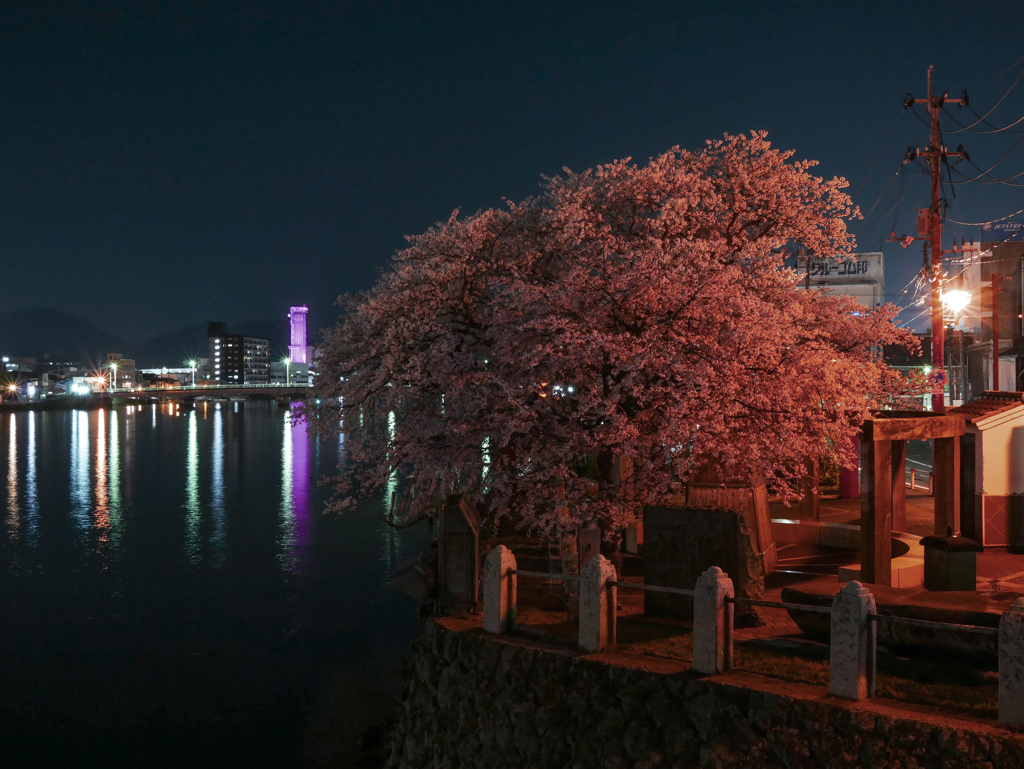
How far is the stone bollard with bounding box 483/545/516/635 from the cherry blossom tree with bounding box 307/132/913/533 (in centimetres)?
272

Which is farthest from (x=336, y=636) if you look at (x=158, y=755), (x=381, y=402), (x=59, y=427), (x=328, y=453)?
(x=59, y=427)

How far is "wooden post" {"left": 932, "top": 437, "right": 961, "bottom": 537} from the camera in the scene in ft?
47.2

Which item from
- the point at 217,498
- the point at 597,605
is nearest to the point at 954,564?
the point at 597,605

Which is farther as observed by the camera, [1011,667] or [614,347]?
[614,347]

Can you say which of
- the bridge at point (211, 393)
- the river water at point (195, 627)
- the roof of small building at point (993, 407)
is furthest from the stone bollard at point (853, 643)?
the bridge at point (211, 393)

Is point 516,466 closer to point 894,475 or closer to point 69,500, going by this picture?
point 894,475

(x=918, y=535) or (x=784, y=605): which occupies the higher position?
(x=784, y=605)

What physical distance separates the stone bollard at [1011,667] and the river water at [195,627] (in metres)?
14.0

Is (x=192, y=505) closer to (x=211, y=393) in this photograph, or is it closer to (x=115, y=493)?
(x=115, y=493)

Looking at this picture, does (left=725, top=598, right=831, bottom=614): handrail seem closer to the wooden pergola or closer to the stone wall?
the stone wall

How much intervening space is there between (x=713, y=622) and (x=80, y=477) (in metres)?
58.6

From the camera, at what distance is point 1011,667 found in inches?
273

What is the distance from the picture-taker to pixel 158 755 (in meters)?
16.6

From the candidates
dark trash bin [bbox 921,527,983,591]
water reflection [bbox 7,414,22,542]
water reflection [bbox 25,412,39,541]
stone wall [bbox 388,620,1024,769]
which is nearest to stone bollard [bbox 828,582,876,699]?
stone wall [bbox 388,620,1024,769]
